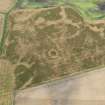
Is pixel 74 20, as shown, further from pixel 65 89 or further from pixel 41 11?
pixel 65 89

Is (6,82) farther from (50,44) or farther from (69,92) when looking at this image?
(50,44)

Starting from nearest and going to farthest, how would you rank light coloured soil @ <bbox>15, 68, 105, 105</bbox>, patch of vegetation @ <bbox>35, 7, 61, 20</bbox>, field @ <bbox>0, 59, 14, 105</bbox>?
1. light coloured soil @ <bbox>15, 68, 105, 105</bbox>
2. field @ <bbox>0, 59, 14, 105</bbox>
3. patch of vegetation @ <bbox>35, 7, 61, 20</bbox>

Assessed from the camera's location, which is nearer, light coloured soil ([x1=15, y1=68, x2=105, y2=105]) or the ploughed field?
light coloured soil ([x1=15, y1=68, x2=105, y2=105])

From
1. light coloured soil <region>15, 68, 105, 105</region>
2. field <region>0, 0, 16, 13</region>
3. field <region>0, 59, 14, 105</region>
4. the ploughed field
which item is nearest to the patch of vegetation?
the ploughed field

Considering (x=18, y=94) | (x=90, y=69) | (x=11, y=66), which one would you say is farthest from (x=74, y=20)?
(x=18, y=94)

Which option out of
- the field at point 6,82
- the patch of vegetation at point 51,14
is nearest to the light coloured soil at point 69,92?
the field at point 6,82

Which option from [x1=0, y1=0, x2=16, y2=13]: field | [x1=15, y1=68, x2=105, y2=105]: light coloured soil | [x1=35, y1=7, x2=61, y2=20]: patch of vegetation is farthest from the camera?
[x1=0, y1=0, x2=16, y2=13]: field

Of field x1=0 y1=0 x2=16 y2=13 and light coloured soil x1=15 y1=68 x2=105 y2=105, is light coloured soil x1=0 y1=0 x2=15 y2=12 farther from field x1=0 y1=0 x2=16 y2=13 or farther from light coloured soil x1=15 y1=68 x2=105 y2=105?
light coloured soil x1=15 y1=68 x2=105 y2=105

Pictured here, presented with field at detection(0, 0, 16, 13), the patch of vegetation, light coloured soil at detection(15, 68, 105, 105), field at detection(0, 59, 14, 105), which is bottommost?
light coloured soil at detection(15, 68, 105, 105)
